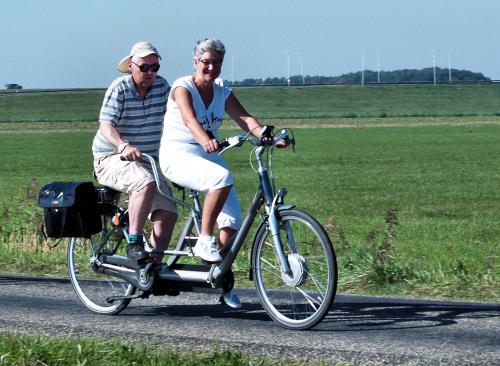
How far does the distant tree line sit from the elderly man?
5910 inches

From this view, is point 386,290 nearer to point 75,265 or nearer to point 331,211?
point 75,265

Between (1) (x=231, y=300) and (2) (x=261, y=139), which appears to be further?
(1) (x=231, y=300)

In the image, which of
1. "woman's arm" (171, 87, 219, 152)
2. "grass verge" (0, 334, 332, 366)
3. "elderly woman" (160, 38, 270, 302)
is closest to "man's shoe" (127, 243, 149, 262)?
"elderly woman" (160, 38, 270, 302)

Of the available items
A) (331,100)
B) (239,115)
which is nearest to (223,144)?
(239,115)

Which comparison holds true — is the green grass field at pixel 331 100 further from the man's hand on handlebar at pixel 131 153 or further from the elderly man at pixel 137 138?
the man's hand on handlebar at pixel 131 153

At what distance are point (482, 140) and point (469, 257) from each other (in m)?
45.3

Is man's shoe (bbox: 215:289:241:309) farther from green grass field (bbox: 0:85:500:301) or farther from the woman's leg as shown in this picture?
green grass field (bbox: 0:85:500:301)

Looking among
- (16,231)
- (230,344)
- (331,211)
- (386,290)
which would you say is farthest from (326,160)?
(230,344)

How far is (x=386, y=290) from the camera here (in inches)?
368

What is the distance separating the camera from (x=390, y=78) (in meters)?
175

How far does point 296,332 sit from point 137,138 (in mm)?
1932

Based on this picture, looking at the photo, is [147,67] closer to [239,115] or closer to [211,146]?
[239,115]

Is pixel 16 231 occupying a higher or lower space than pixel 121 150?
lower

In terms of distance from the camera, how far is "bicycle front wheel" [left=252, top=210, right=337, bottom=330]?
680 centimetres
